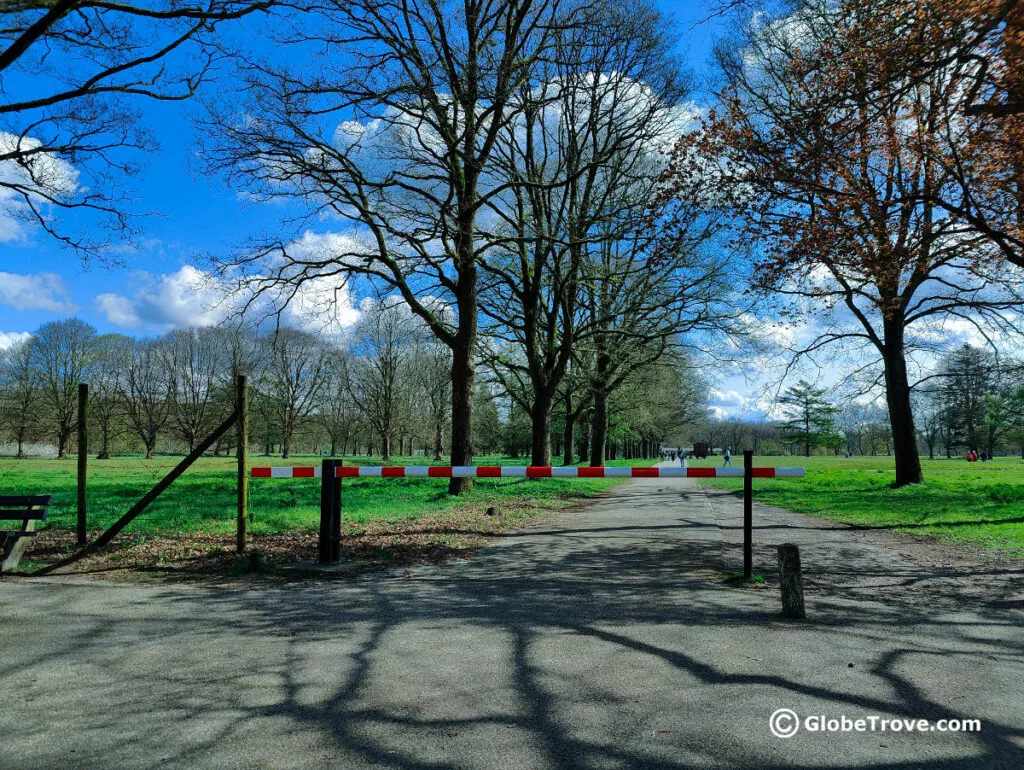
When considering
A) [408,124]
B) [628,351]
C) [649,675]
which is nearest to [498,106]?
[408,124]

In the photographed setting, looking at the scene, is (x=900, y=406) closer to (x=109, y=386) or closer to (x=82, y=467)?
(x=82, y=467)

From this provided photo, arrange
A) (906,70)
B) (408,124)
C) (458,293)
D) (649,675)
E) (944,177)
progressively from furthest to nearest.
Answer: (458,293) < (408,124) < (944,177) < (906,70) < (649,675)

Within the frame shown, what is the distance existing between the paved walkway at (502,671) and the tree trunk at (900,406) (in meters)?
13.9

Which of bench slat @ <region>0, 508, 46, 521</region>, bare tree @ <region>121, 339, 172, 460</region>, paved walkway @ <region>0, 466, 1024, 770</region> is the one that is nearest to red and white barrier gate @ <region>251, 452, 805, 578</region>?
paved walkway @ <region>0, 466, 1024, 770</region>

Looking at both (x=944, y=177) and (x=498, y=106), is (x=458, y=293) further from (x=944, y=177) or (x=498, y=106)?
(x=944, y=177)

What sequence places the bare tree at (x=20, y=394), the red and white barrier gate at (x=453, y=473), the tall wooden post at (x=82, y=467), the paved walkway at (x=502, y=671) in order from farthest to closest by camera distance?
1. the bare tree at (x=20, y=394)
2. the tall wooden post at (x=82, y=467)
3. the red and white barrier gate at (x=453, y=473)
4. the paved walkway at (x=502, y=671)

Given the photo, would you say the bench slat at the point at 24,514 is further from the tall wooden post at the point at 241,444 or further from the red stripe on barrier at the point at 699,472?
the red stripe on barrier at the point at 699,472

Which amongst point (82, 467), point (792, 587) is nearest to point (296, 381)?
point (82, 467)

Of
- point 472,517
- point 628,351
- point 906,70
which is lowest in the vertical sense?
point 472,517

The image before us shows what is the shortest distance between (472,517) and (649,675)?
884cm

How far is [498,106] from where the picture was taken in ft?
48.1

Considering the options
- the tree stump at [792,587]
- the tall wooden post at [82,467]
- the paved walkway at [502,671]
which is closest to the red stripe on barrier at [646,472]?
the paved walkway at [502,671]

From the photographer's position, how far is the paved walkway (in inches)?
123

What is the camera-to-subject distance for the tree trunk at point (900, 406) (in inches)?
781
